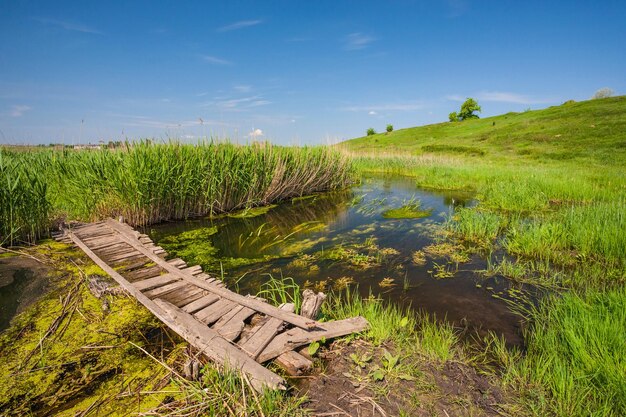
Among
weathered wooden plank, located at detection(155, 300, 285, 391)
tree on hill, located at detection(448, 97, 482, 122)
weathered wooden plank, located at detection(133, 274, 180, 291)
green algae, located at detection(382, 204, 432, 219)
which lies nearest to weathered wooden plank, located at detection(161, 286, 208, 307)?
weathered wooden plank, located at detection(155, 300, 285, 391)

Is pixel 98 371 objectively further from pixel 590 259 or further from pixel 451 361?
pixel 590 259

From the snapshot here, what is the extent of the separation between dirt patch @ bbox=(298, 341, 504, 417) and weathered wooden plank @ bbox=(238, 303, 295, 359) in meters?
0.58

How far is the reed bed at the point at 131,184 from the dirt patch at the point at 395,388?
7.62 meters

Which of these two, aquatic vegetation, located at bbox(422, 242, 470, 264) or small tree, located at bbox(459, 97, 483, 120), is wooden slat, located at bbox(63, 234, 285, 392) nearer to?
aquatic vegetation, located at bbox(422, 242, 470, 264)

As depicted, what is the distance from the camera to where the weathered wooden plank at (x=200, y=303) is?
12.7ft

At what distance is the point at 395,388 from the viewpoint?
2676mm

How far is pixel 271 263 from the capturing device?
652cm

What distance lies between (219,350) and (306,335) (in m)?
0.93

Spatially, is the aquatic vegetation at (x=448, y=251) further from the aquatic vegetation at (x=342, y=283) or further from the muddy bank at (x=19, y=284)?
the muddy bank at (x=19, y=284)

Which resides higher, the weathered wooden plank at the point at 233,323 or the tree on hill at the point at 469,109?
the tree on hill at the point at 469,109

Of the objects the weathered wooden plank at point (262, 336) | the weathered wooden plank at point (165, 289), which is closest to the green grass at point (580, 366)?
the weathered wooden plank at point (262, 336)

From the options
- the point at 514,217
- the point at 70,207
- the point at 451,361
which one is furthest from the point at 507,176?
the point at 70,207

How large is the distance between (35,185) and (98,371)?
245 inches

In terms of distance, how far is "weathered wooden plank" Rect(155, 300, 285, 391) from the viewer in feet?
8.63
